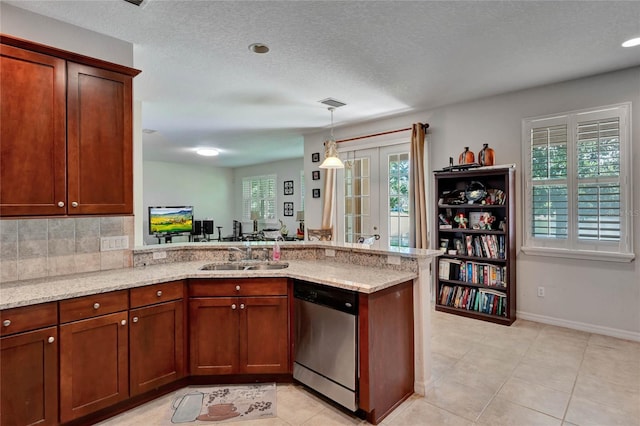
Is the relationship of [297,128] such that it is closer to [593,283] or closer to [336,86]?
[336,86]

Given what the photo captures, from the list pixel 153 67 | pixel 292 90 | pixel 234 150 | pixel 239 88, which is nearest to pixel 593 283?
pixel 292 90

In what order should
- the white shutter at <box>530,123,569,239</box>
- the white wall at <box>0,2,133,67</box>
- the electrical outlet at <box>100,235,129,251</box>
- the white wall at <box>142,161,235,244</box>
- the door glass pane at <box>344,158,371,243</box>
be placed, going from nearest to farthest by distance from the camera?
the white wall at <box>0,2,133,67</box>
the electrical outlet at <box>100,235,129,251</box>
the white shutter at <box>530,123,569,239</box>
the door glass pane at <box>344,158,371,243</box>
the white wall at <box>142,161,235,244</box>

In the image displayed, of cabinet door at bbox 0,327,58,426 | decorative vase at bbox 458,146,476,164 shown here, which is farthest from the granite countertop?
decorative vase at bbox 458,146,476,164

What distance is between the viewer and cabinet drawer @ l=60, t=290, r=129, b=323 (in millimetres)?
1980

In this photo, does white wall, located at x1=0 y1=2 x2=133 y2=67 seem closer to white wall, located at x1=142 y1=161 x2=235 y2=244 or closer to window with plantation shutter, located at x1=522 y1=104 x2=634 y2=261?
window with plantation shutter, located at x1=522 y1=104 x2=634 y2=261

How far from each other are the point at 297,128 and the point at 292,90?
1894 mm

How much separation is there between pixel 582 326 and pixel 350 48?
374cm

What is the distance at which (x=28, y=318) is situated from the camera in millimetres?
1852

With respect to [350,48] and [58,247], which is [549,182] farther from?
[58,247]

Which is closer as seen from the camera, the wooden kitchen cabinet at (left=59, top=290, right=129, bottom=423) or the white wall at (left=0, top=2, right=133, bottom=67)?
the wooden kitchen cabinet at (left=59, top=290, right=129, bottom=423)

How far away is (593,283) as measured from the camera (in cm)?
354

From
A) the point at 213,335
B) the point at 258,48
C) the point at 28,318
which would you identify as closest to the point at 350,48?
the point at 258,48

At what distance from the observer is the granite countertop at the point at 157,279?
1.96 meters

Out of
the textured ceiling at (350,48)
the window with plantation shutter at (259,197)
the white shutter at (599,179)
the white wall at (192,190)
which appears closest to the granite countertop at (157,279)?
the textured ceiling at (350,48)
